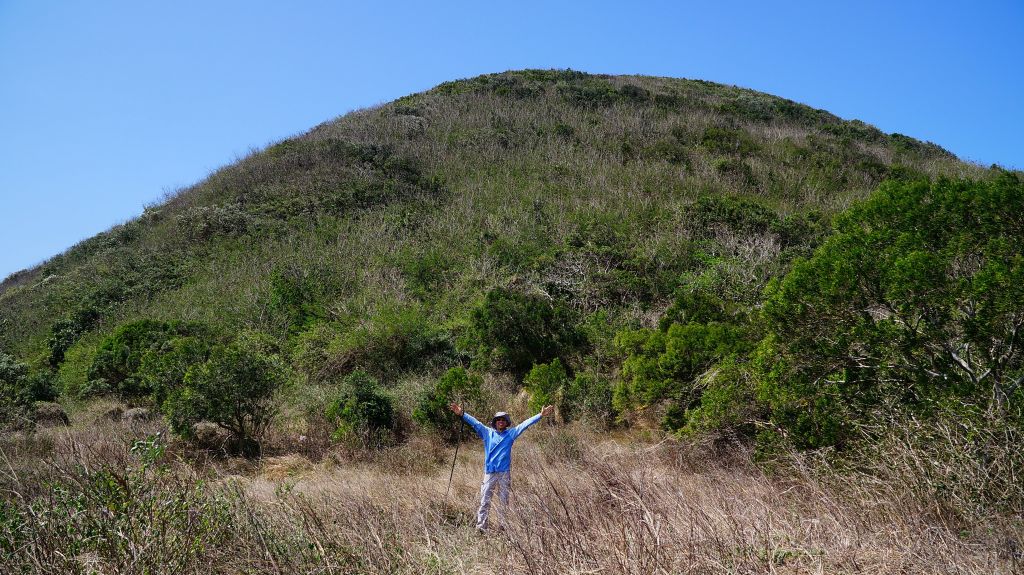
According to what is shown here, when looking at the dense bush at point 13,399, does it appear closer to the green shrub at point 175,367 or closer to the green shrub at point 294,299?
the green shrub at point 175,367

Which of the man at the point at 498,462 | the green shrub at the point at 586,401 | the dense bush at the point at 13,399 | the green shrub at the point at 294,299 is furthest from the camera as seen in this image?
the green shrub at the point at 294,299

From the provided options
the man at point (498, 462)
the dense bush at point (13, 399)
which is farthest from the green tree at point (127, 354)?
the man at point (498, 462)

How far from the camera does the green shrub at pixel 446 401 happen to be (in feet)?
33.3

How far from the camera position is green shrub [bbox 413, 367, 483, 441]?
1016 cm

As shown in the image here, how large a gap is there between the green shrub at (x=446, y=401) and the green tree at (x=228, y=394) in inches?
112

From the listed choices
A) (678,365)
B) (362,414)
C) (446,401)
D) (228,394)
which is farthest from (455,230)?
(678,365)

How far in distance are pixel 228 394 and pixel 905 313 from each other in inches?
390

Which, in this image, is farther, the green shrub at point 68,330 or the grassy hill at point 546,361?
the green shrub at point 68,330

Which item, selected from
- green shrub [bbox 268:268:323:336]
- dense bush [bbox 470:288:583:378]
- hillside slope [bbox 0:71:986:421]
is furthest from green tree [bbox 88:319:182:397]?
dense bush [bbox 470:288:583:378]

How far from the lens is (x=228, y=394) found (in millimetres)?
9281

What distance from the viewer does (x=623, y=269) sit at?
53.8 feet

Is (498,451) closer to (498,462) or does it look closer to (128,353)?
(498,462)

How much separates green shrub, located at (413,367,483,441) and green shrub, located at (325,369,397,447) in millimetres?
604

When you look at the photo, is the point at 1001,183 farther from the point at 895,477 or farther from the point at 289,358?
the point at 289,358
